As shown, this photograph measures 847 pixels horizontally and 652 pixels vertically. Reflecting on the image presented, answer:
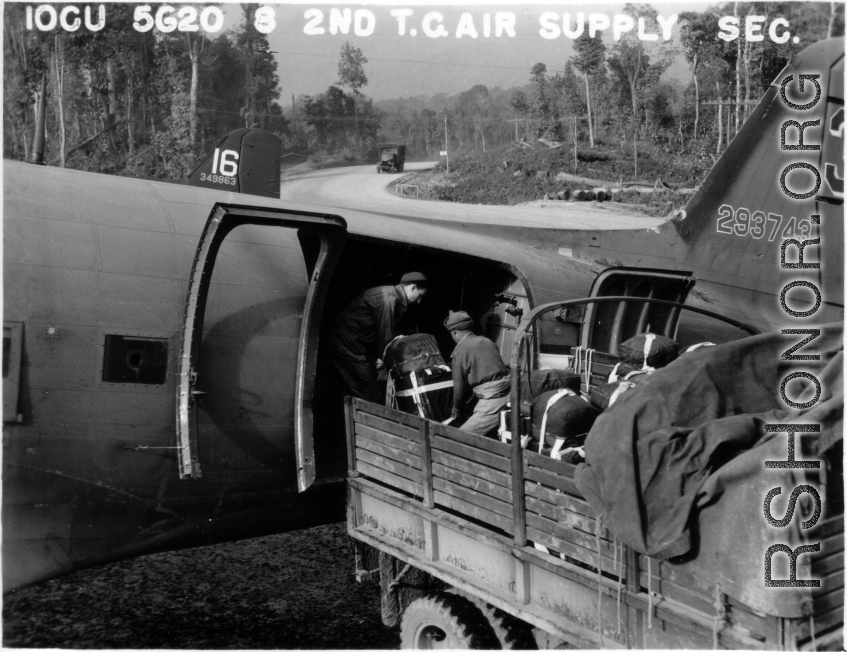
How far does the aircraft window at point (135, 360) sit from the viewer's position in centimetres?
521

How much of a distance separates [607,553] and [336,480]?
2.60 meters

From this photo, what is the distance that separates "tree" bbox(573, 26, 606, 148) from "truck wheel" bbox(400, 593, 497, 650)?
110ft

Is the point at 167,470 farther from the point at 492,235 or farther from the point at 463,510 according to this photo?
the point at 492,235

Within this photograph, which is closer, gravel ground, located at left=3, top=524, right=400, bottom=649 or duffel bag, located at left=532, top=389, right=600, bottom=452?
duffel bag, located at left=532, top=389, right=600, bottom=452

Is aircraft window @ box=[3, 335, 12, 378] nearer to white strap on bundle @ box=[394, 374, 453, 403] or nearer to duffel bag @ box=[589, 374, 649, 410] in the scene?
white strap on bundle @ box=[394, 374, 453, 403]

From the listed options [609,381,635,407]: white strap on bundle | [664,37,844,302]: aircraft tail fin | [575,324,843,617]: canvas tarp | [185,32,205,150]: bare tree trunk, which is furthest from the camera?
[185,32,205,150]: bare tree trunk

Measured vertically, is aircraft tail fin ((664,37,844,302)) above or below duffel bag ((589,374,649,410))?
above

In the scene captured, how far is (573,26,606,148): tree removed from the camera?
115 ft

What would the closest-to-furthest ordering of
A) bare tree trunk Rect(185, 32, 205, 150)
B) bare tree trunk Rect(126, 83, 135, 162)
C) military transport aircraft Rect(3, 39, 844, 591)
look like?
military transport aircraft Rect(3, 39, 844, 591) → bare tree trunk Rect(126, 83, 135, 162) → bare tree trunk Rect(185, 32, 205, 150)

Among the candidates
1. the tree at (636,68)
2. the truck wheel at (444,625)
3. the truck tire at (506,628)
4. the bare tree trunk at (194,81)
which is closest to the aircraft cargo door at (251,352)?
the truck wheel at (444,625)

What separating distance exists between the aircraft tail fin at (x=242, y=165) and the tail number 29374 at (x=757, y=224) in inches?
234

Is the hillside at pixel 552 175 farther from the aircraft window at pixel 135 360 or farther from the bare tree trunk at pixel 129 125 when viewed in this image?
the aircraft window at pixel 135 360

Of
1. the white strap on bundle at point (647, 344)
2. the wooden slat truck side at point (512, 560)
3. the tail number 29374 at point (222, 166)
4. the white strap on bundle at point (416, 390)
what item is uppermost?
the tail number 29374 at point (222, 166)

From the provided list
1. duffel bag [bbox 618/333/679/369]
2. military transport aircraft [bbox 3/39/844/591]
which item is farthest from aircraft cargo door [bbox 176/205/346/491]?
Answer: duffel bag [bbox 618/333/679/369]
